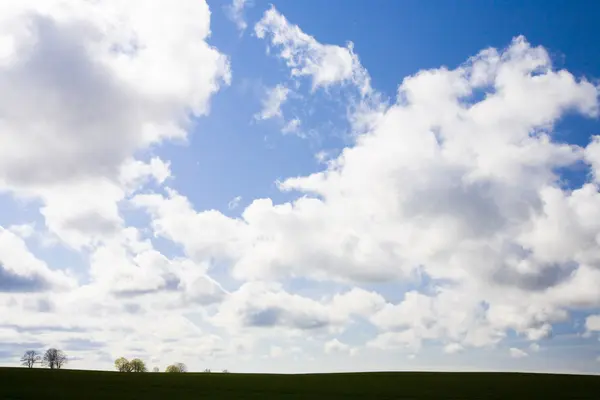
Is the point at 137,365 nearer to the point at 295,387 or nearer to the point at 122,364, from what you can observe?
the point at 122,364

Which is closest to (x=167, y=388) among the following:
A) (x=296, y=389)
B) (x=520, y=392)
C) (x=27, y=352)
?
(x=296, y=389)

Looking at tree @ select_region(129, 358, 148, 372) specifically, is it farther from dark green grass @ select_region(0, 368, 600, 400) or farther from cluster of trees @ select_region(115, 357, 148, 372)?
dark green grass @ select_region(0, 368, 600, 400)

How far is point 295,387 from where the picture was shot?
158 ft

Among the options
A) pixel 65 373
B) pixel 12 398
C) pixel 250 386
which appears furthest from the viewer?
pixel 65 373

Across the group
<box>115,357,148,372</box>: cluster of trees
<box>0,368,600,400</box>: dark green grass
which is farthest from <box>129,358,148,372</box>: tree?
<box>0,368,600,400</box>: dark green grass

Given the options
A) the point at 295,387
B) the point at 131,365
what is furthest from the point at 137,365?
the point at 295,387

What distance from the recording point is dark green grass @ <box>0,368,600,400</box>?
135 ft

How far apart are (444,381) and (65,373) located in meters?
38.0

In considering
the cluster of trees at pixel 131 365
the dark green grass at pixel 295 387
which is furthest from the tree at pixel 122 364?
the dark green grass at pixel 295 387

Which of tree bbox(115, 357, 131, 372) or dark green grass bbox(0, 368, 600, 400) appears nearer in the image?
dark green grass bbox(0, 368, 600, 400)

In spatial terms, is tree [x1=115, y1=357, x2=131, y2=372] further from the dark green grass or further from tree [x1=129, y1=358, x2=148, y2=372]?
the dark green grass

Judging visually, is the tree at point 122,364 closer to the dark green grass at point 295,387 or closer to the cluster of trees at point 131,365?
the cluster of trees at point 131,365

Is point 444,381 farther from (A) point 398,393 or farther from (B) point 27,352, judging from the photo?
(B) point 27,352

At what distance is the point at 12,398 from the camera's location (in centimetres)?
3738
